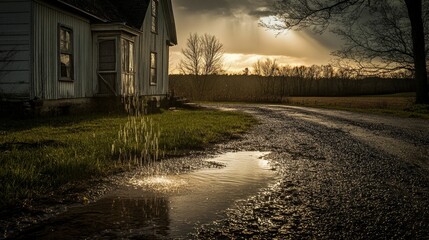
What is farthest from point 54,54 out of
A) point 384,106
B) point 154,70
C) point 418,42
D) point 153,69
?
point 418,42

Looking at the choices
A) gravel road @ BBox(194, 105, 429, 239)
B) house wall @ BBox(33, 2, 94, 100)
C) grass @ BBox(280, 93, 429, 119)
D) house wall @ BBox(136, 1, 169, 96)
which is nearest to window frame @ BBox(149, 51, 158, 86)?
house wall @ BBox(136, 1, 169, 96)

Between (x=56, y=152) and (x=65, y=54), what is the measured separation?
9368 millimetres

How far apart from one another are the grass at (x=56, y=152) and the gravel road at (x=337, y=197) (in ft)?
5.37

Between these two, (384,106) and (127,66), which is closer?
(127,66)

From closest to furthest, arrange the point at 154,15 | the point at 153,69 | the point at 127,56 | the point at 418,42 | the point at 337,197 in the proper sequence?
the point at 337,197
the point at 127,56
the point at 154,15
the point at 153,69
the point at 418,42

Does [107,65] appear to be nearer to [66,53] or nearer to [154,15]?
[66,53]

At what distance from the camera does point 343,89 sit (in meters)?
62.5

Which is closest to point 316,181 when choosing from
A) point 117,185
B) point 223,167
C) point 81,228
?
point 223,167

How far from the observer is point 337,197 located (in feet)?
13.9

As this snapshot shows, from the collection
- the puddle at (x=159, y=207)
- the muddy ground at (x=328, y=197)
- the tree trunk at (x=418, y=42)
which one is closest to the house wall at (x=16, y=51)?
the muddy ground at (x=328, y=197)

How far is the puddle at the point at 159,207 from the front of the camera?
10.2 ft

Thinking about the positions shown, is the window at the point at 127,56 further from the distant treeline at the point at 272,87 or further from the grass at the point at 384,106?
the grass at the point at 384,106

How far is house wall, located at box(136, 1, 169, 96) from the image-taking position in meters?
20.8

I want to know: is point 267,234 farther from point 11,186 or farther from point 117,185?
point 11,186
